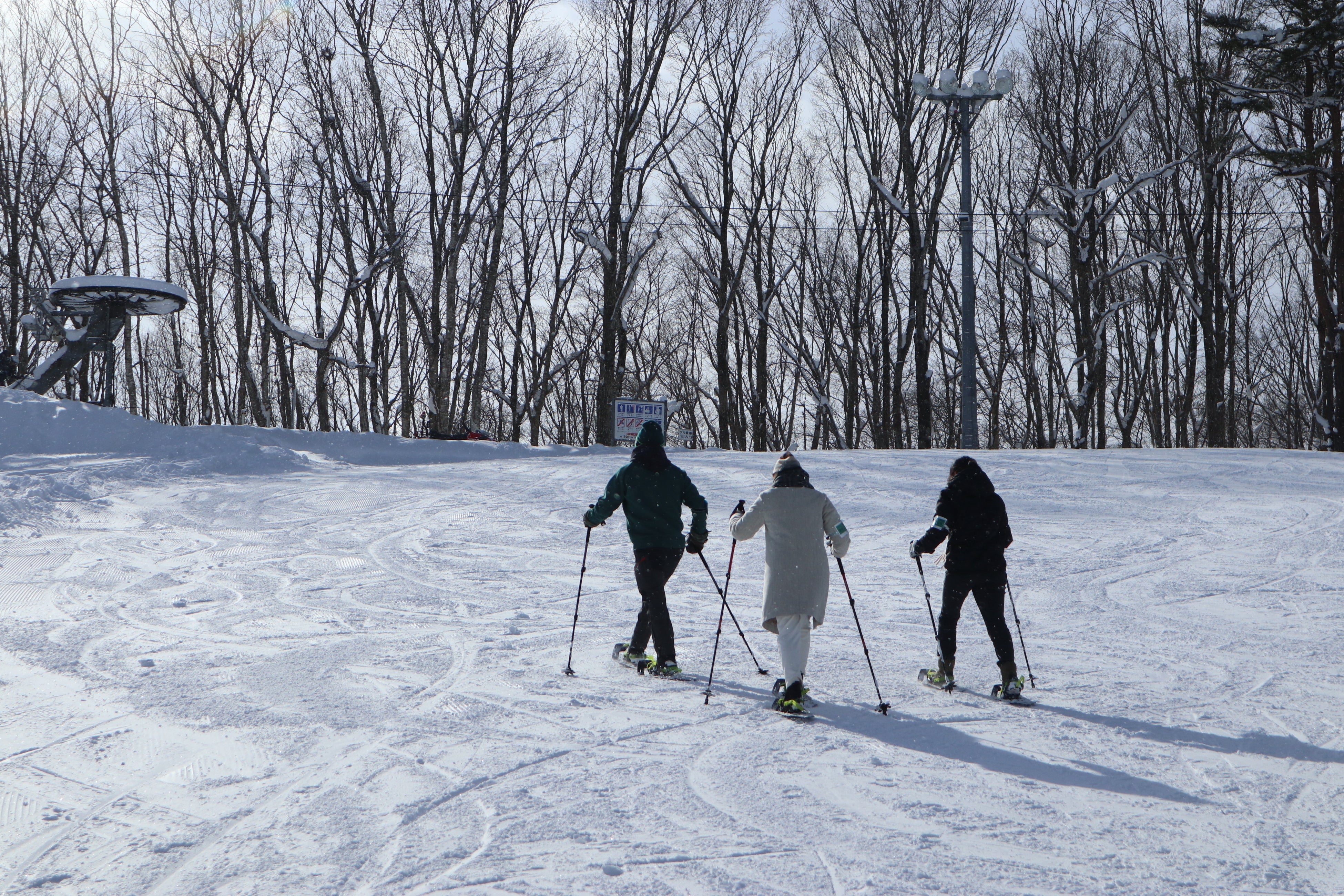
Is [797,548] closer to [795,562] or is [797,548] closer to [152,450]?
[795,562]

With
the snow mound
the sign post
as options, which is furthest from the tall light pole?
the snow mound

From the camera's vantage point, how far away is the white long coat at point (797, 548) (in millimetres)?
5668

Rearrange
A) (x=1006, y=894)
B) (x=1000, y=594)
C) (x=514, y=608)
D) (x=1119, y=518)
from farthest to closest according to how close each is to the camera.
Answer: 1. (x=1119, y=518)
2. (x=514, y=608)
3. (x=1000, y=594)
4. (x=1006, y=894)

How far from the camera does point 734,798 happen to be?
4.25 m

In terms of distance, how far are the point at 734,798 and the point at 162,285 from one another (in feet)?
67.3

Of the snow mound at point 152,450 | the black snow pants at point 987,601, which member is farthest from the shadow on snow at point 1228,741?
the snow mound at point 152,450

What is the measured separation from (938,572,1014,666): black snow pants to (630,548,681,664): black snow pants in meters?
1.77

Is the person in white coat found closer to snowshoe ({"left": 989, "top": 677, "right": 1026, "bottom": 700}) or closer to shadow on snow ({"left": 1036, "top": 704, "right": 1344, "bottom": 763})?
snowshoe ({"left": 989, "top": 677, "right": 1026, "bottom": 700})

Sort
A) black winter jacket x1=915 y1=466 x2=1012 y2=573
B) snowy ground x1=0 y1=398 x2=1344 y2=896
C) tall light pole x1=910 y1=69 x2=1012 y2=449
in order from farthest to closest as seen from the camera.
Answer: tall light pole x1=910 y1=69 x2=1012 y2=449, black winter jacket x1=915 y1=466 x2=1012 y2=573, snowy ground x1=0 y1=398 x2=1344 y2=896

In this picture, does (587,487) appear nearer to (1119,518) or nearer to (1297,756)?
(1119,518)

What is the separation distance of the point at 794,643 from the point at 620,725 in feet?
3.69

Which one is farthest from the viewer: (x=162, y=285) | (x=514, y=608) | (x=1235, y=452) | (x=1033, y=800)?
(x=162, y=285)

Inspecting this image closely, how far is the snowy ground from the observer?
11.9ft

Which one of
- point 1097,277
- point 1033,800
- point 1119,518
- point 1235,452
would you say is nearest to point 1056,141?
point 1097,277
